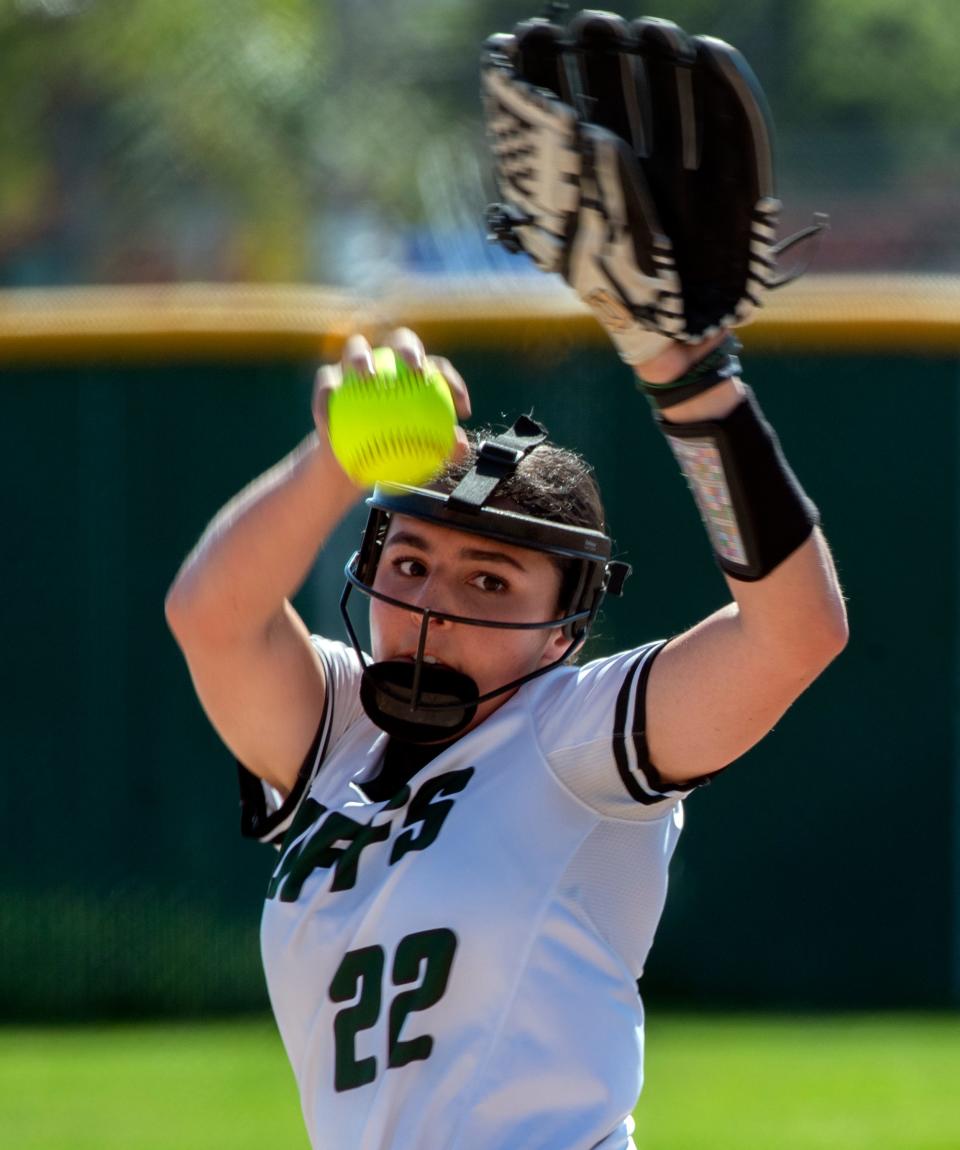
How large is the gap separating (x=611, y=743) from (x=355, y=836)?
0.40m

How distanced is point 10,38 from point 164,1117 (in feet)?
51.0

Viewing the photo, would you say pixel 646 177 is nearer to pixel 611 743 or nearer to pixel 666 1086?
pixel 611 743

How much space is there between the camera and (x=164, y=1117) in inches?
230

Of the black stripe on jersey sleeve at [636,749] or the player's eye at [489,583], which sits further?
the player's eye at [489,583]

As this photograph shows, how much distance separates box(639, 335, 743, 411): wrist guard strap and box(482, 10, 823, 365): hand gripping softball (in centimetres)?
4

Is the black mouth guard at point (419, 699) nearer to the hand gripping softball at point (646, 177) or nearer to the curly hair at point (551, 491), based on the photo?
the curly hair at point (551, 491)

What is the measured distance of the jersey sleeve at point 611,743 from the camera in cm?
255

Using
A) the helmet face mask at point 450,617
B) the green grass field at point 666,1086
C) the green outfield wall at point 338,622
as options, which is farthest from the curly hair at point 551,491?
the green outfield wall at point 338,622

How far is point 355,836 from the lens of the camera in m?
2.71

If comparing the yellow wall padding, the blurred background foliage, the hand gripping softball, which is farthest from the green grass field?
the blurred background foliage

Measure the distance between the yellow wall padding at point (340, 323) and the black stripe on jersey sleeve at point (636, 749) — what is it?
5071 millimetres

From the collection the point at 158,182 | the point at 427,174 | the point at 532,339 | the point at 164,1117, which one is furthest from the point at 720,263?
the point at 158,182

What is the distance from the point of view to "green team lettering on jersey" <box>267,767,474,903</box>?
2641 mm

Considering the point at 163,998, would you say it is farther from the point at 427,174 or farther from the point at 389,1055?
the point at 427,174
